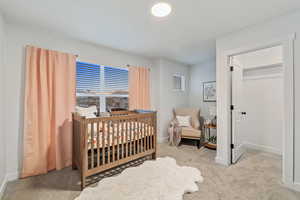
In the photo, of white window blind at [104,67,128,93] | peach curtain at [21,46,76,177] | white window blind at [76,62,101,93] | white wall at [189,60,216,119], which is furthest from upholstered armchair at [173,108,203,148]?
peach curtain at [21,46,76,177]

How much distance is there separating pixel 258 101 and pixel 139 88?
284cm

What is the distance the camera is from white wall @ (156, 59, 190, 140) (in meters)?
3.86

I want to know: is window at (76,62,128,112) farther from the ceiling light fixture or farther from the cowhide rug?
the ceiling light fixture

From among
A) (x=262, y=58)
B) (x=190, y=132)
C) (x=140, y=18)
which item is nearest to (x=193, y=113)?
(x=190, y=132)

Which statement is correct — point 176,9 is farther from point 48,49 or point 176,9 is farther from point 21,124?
point 21,124

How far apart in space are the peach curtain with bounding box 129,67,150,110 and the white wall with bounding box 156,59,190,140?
0.41m

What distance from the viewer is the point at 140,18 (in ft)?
6.43

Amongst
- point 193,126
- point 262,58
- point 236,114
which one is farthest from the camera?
point 193,126

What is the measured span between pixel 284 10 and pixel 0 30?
12.3ft

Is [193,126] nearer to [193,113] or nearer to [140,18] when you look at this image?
[193,113]

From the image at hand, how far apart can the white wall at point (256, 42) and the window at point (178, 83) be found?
184 centimetres

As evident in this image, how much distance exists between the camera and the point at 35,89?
215cm

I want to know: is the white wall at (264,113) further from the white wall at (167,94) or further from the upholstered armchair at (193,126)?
the white wall at (167,94)

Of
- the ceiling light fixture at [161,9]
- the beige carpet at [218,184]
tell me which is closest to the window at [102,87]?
the beige carpet at [218,184]
